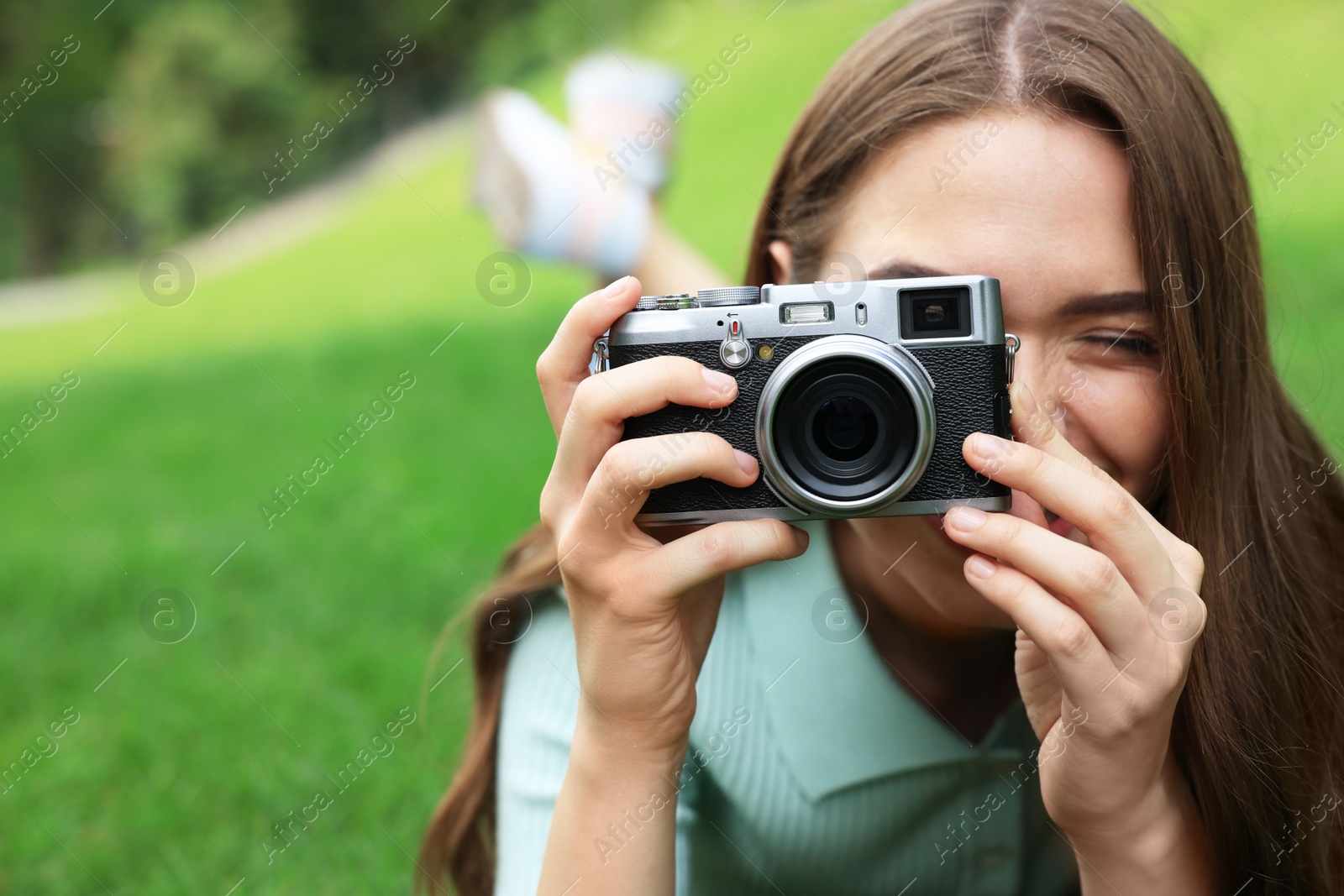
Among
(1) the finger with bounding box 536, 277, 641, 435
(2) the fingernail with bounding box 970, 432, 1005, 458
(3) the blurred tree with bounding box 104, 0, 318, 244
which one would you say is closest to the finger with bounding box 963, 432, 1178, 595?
(2) the fingernail with bounding box 970, 432, 1005, 458

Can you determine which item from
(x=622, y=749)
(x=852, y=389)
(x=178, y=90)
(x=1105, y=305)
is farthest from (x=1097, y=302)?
(x=178, y=90)

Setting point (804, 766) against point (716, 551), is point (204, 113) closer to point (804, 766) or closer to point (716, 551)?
point (804, 766)

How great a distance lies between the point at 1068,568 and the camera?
117 cm

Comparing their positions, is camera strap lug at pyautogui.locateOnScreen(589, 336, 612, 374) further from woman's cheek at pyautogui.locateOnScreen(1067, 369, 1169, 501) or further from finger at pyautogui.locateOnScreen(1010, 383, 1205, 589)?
woman's cheek at pyautogui.locateOnScreen(1067, 369, 1169, 501)

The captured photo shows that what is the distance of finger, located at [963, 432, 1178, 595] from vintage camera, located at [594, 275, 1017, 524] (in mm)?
51

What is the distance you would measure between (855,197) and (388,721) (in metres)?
1.77

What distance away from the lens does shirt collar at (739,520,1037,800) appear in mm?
1626

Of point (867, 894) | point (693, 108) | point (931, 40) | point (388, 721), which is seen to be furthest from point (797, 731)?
point (693, 108)

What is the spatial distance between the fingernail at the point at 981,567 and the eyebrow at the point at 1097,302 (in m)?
0.36

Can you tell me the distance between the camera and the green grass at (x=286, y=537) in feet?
7.53

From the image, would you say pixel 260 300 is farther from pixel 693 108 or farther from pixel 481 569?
pixel 481 569

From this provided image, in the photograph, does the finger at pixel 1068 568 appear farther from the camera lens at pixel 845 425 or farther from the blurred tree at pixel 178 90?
the blurred tree at pixel 178 90

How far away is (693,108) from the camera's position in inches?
462

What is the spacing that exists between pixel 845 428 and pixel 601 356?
315mm
